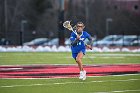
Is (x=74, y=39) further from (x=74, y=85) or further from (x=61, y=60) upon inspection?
(x=61, y=60)

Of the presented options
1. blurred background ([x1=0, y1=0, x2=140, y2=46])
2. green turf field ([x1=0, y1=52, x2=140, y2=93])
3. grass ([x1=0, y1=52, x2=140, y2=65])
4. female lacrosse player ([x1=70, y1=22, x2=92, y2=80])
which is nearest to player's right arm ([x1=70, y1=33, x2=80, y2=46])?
female lacrosse player ([x1=70, y1=22, x2=92, y2=80])

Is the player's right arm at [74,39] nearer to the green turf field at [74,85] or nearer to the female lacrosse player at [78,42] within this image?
the female lacrosse player at [78,42]

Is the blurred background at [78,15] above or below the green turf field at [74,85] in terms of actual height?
above

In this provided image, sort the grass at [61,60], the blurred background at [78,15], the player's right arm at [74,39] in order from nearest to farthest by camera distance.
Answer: the player's right arm at [74,39] < the grass at [61,60] < the blurred background at [78,15]

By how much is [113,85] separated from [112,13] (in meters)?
79.5

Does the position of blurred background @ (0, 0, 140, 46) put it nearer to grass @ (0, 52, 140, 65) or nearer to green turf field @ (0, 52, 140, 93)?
grass @ (0, 52, 140, 65)

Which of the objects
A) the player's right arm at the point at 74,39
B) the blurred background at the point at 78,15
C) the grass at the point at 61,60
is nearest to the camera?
the player's right arm at the point at 74,39

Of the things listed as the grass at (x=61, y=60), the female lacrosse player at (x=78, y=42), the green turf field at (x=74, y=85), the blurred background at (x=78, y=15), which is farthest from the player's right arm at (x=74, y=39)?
the blurred background at (x=78, y=15)

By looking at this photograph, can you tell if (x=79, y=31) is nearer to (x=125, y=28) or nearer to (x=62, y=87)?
(x=62, y=87)

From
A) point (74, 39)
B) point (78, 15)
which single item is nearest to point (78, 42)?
point (74, 39)

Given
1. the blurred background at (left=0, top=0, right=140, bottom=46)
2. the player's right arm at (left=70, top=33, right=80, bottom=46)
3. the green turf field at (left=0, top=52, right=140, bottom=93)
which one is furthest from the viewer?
the blurred background at (left=0, top=0, right=140, bottom=46)

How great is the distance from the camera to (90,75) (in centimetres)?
1864

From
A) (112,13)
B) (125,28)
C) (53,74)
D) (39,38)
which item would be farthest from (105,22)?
(53,74)

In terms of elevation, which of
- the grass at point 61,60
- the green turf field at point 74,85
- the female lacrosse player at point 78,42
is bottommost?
the grass at point 61,60
